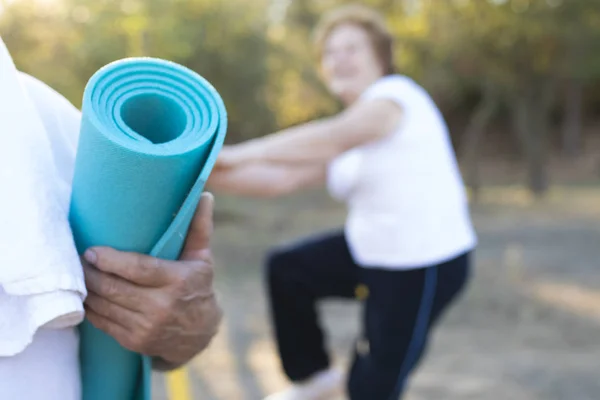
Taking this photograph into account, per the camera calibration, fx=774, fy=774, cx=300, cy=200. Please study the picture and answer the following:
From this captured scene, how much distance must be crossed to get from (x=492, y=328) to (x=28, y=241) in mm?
5488

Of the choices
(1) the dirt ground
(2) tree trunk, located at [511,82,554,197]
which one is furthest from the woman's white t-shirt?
(2) tree trunk, located at [511,82,554,197]

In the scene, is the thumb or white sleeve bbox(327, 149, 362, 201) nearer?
the thumb

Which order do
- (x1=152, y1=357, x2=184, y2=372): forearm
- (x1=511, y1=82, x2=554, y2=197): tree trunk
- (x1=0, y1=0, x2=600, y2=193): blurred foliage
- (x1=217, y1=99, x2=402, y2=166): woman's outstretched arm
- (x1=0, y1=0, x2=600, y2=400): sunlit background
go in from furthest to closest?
(x1=511, y1=82, x2=554, y2=197): tree trunk
(x1=0, y1=0, x2=600, y2=193): blurred foliage
(x1=0, y1=0, x2=600, y2=400): sunlit background
(x1=217, y1=99, x2=402, y2=166): woman's outstretched arm
(x1=152, y1=357, x2=184, y2=372): forearm

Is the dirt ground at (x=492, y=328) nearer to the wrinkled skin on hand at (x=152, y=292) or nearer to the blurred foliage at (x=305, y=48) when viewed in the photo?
the blurred foliage at (x=305, y=48)

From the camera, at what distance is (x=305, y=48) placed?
56.0 feet

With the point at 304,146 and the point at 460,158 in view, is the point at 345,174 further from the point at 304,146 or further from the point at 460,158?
the point at 460,158

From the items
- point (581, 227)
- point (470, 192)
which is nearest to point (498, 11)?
point (470, 192)

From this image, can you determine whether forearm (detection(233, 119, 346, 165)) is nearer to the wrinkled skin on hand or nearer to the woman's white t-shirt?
the woman's white t-shirt

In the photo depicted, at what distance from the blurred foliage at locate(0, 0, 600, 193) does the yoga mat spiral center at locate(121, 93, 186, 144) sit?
663 centimetres

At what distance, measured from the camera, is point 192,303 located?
1.04 metres

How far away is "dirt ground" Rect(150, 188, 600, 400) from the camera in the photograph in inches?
181

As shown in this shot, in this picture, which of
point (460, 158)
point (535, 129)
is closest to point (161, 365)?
point (535, 129)

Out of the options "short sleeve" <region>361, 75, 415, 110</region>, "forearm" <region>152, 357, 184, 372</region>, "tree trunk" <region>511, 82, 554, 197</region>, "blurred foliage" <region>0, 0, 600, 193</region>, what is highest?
"forearm" <region>152, 357, 184, 372</region>

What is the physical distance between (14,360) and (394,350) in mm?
2096
